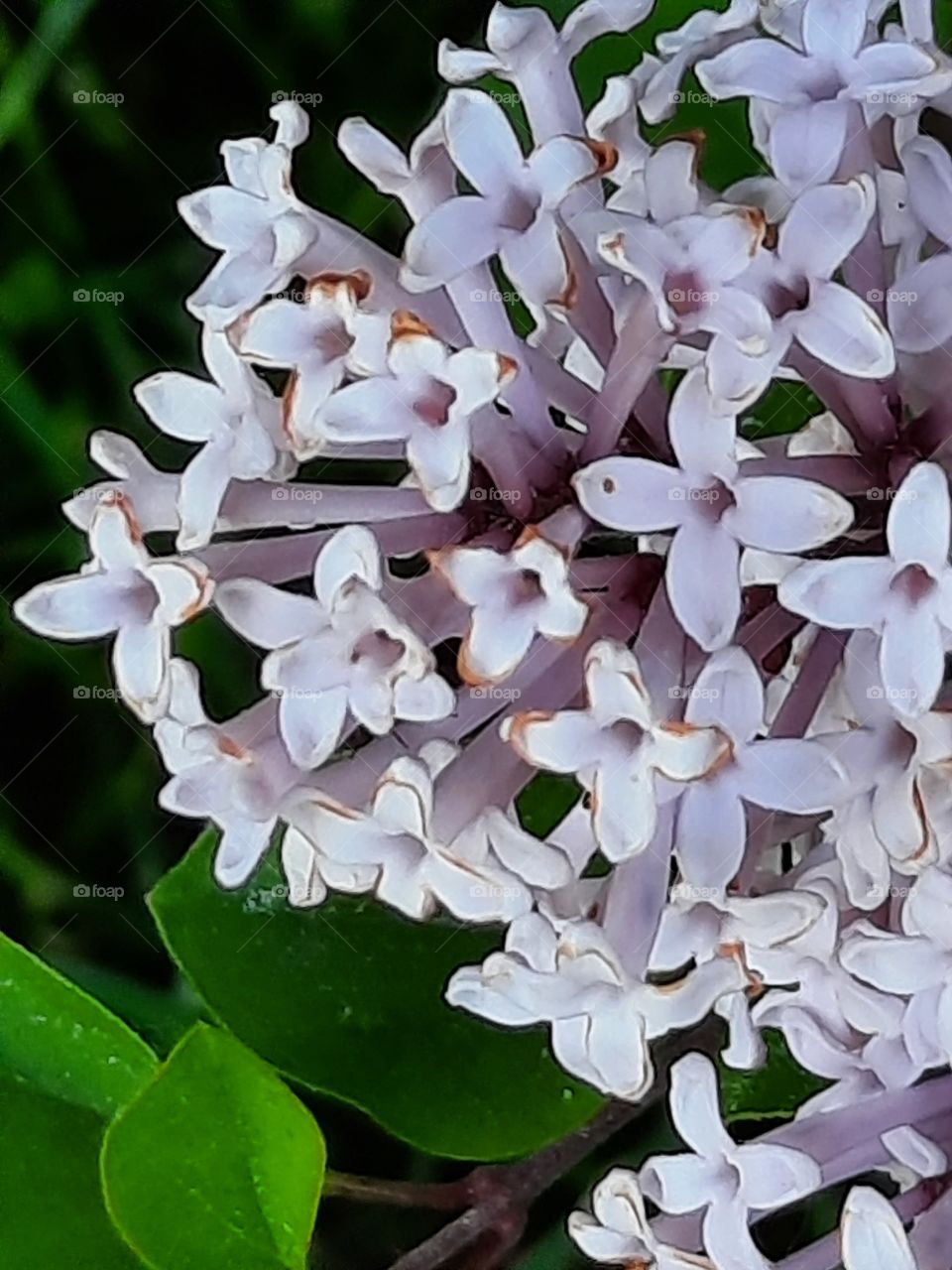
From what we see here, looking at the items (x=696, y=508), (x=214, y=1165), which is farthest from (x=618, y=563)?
(x=214, y=1165)

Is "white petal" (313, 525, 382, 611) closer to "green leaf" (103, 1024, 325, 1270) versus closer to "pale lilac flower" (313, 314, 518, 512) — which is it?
"pale lilac flower" (313, 314, 518, 512)

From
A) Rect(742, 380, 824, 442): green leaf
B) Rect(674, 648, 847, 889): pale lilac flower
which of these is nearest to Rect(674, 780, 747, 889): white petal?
Rect(674, 648, 847, 889): pale lilac flower

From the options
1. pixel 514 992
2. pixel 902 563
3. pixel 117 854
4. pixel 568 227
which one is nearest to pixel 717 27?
pixel 568 227

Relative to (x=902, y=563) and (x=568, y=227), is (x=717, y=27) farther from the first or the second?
(x=902, y=563)

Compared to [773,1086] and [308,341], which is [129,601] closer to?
[308,341]

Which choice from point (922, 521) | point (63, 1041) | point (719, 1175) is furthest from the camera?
point (63, 1041)
